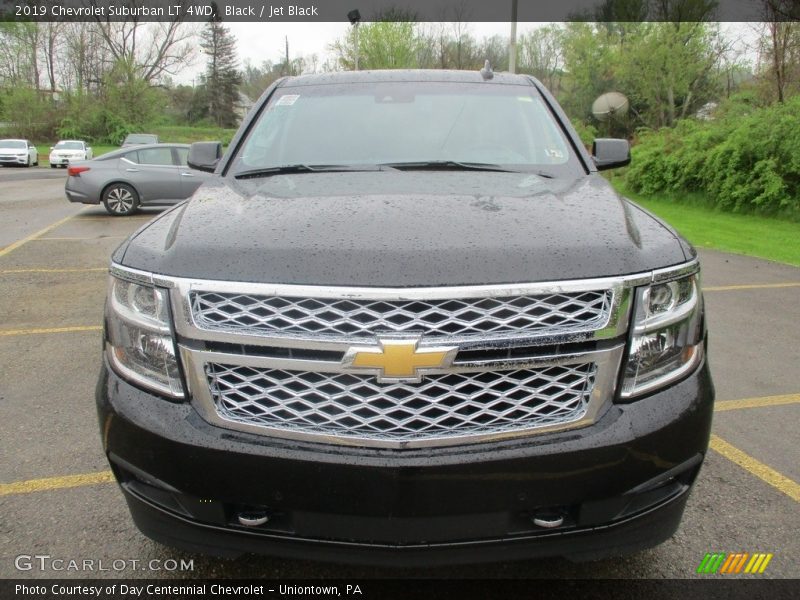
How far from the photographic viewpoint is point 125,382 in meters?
1.93

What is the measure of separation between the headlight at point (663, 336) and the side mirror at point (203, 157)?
96.8 inches

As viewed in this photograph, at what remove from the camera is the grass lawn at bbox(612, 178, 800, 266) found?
926 cm

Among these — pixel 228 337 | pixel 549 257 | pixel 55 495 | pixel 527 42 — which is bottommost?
pixel 55 495

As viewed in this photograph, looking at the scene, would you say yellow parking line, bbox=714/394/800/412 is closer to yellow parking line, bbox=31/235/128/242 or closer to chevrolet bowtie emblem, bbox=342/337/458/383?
chevrolet bowtie emblem, bbox=342/337/458/383

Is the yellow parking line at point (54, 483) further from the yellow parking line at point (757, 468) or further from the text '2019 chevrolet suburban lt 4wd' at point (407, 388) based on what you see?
the yellow parking line at point (757, 468)

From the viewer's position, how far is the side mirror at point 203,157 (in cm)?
350

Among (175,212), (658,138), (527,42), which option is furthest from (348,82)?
(527,42)

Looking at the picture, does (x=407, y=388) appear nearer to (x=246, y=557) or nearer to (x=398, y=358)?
(x=398, y=358)

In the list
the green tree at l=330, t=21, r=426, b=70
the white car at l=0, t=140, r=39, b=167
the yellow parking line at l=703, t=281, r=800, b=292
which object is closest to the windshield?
the yellow parking line at l=703, t=281, r=800, b=292

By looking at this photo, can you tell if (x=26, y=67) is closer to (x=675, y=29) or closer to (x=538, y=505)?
(x=675, y=29)

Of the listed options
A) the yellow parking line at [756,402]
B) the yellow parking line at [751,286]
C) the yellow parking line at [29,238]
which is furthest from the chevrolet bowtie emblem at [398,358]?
the yellow parking line at [29,238]

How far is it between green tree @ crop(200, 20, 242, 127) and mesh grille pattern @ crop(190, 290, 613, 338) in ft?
257

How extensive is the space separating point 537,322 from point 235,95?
81364mm

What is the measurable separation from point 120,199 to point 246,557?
12953 millimetres
